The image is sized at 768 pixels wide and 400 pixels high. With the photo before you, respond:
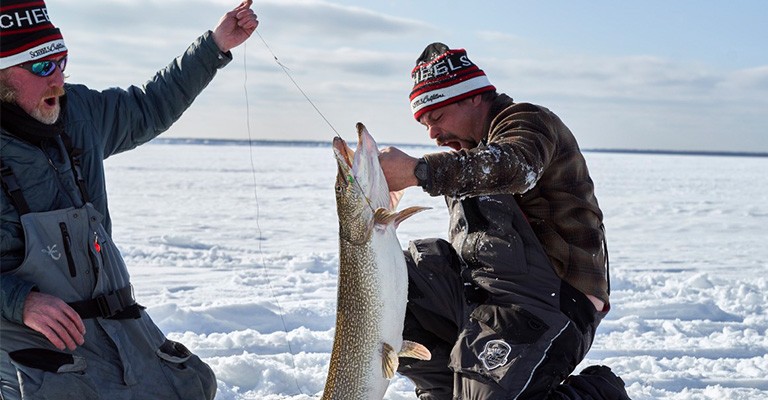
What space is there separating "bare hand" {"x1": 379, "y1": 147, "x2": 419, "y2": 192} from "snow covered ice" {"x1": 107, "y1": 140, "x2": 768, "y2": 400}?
200cm

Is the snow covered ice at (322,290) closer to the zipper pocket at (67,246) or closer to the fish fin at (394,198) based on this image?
the zipper pocket at (67,246)

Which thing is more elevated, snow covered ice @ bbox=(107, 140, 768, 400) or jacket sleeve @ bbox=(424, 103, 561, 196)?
jacket sleeve @ bbox=(424, 103, 561, 196)

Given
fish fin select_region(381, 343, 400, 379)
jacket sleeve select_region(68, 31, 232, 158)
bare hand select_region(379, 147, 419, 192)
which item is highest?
jacket sleeve select_region(68, 31, 232, 158)

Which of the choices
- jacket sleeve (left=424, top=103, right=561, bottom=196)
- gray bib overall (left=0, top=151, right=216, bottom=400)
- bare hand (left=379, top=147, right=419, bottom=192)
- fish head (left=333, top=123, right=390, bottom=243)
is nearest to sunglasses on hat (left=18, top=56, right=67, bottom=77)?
gray bib overall (left=0, top=151, right=216, bottom=400)

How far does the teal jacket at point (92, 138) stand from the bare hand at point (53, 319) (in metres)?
0.04

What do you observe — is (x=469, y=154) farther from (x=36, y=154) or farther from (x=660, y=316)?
(x=660, y=316)

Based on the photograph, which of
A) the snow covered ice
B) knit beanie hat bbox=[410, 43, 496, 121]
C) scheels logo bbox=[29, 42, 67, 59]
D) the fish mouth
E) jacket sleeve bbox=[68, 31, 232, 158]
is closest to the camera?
the fish mouth

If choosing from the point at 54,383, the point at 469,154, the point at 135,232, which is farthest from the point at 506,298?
the point at 135,232

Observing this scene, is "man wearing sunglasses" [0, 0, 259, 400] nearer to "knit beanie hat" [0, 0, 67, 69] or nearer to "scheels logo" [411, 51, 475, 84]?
"knit beanie hat" [0, 0, 67, 69]

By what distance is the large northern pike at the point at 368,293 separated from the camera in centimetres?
281

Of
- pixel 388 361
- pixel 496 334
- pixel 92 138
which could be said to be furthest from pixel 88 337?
pixel 496 334

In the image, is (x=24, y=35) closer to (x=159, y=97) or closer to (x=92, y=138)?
(x=92, y=138)

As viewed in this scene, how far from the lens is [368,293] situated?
2875mm

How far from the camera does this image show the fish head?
2.74 meters
